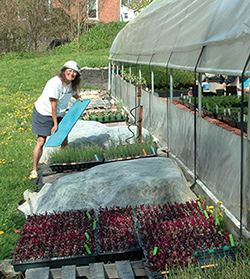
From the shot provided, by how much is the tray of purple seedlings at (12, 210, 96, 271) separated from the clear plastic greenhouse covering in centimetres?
174

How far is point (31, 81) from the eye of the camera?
15.5 meters

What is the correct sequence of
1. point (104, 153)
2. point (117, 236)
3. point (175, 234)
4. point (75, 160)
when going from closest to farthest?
1. point (175, 234)
2. point (117, 236)
3. point (75, 160)
4. point (104, 153)

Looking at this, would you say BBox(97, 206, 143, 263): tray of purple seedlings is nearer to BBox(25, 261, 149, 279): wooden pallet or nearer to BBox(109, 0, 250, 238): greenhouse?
BBox(25, 261, 149, 279): wooden pallet

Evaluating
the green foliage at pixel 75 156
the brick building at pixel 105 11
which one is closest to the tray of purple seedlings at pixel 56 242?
the green foliage at pixel 75 156

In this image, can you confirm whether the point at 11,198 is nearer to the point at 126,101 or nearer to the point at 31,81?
the point at 126,101

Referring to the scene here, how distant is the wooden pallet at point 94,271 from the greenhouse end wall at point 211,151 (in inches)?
34.9

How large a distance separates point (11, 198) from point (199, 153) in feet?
7.09

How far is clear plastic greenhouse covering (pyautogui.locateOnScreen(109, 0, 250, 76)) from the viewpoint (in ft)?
10.8

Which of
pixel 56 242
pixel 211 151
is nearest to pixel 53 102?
pixel 211 151

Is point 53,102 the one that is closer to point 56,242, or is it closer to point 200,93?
point 200,93

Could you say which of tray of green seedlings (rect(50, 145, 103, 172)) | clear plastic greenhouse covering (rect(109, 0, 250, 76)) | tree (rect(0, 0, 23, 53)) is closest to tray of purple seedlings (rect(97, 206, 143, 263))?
clear plastic greenhouse covering (rect(109, 0, 250, 76))

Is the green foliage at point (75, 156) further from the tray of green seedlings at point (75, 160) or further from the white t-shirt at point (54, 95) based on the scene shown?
the white t-shirt at point (54, 95)

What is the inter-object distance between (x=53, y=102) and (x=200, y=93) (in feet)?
6.62

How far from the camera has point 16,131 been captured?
8789 mm
